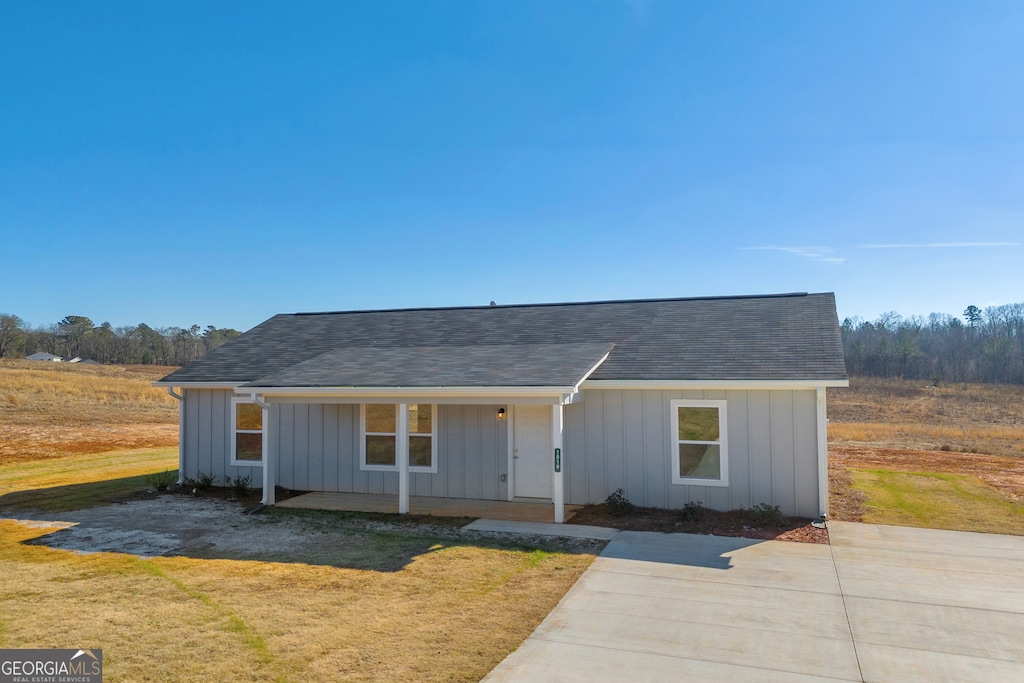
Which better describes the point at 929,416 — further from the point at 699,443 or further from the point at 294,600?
the point at 294,600

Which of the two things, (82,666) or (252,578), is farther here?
(252,578)

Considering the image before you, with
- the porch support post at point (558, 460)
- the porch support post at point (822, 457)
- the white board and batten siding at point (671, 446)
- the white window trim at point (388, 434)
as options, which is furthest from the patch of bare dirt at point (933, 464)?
the white window trim at point (388, 434)

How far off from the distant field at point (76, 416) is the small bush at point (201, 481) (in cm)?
876

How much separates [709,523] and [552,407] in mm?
3391

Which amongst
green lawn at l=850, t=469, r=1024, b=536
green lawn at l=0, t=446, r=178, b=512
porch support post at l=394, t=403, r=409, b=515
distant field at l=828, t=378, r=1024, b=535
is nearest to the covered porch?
porch support post at l=394, t=403, r=409, b=515

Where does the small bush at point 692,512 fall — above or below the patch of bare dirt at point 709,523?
above

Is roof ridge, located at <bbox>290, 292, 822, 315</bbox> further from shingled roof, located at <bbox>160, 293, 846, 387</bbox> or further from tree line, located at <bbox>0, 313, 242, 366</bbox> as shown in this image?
tree line, located at <bbox>0, 313, 242, 366</bbox>

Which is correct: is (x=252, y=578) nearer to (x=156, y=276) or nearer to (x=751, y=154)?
(x=751, y=154)

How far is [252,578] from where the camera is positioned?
7242 millimetres

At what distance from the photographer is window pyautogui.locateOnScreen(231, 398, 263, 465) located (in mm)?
13484

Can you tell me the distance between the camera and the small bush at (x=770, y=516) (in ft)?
32.0

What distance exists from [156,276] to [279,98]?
22.3 meters

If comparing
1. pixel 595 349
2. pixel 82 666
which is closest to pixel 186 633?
pixel 82 666

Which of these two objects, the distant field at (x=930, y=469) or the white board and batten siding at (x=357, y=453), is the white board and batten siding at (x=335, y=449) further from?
the distant field at (x=930, y=469)
